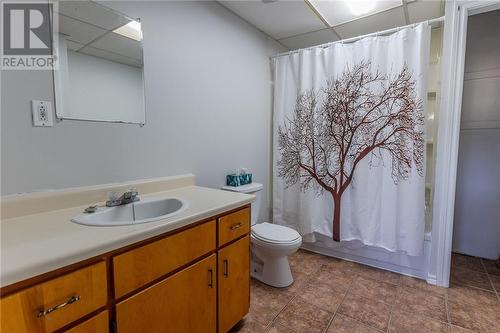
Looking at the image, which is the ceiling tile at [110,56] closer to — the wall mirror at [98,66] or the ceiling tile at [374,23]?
the wall mirror at [98,66]

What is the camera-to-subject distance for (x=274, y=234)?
194 centimetres

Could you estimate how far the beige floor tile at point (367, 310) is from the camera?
158 centimetres

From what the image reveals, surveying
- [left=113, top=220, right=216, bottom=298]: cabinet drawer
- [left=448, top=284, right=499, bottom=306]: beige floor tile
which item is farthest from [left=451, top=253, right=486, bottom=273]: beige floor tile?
[left=113, top=220, right=216, bottom=298]: cabinet drawer

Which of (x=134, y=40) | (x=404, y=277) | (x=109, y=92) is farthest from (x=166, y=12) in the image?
(x=404, y=277)

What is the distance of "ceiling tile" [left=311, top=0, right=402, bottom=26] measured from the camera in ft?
6.41

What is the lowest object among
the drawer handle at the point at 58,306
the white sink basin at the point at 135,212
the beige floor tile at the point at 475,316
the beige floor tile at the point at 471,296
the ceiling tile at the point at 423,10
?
the beige floor tile at the point at 475,316

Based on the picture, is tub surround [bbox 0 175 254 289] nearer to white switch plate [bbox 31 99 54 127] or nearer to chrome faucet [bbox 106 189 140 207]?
chrome faucet [bbox 106 189 140 207]

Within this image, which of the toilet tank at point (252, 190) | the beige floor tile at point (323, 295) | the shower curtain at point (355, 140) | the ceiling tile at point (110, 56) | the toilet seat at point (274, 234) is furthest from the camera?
the toilet tank at point (252, 190)

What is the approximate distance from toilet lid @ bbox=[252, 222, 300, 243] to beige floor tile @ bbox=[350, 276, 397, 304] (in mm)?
627

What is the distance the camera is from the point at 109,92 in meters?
1.39

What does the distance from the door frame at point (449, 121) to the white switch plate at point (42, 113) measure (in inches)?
96.2

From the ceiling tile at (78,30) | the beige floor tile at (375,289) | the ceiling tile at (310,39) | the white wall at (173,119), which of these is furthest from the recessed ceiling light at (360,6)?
the beige floor tile at (375,289)

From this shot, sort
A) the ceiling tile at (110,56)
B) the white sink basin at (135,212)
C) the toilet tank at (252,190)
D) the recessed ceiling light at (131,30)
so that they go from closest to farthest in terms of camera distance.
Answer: the white sink basin at (135,212)
the ceiling tile at (110,56)
the recessed ceiling light at (131,30)
the toilet tank at (252,190)

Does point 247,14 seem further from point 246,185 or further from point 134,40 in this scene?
point 246,185
